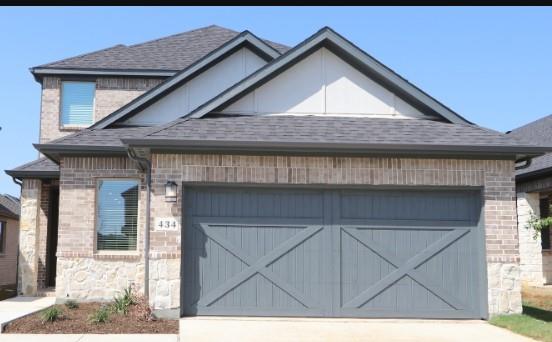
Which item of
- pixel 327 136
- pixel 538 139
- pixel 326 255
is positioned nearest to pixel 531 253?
pixel 538 139

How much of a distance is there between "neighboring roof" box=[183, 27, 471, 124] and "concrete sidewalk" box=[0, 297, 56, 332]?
4696 millimetres

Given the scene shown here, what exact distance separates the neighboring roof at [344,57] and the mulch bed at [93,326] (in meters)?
3.91

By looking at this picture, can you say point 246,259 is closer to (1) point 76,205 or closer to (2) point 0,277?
(1) point 76,205

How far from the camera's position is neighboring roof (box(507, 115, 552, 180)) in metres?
17.4

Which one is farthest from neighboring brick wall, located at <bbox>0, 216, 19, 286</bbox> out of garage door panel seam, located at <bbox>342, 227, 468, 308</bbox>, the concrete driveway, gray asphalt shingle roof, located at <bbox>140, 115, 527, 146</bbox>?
garage door panel seam, located at <bbox>342, 227, 468, 308</bbox>

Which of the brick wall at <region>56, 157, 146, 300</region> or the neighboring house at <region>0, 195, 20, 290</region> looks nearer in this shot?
the brick wall at <region>56, 157, 146, 300</region>

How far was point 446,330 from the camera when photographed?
32.0 ft

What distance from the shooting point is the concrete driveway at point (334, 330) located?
8898 millimetres

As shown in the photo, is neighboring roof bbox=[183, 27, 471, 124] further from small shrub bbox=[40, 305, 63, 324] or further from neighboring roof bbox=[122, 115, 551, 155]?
small shrub bbox=[40, 305, 63, 324]

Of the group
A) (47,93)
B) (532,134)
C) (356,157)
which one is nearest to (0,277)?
(47,93)

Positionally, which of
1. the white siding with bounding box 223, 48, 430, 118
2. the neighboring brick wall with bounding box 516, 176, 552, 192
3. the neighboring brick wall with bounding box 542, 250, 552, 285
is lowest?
the neighboring brick wall with bounding box 542, 250, 552, 285

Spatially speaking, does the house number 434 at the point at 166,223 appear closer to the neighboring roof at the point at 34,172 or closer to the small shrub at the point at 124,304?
the small shrub at the point at 124,304

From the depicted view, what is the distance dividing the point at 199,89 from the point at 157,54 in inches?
175

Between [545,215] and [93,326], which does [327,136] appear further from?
[545,215]
